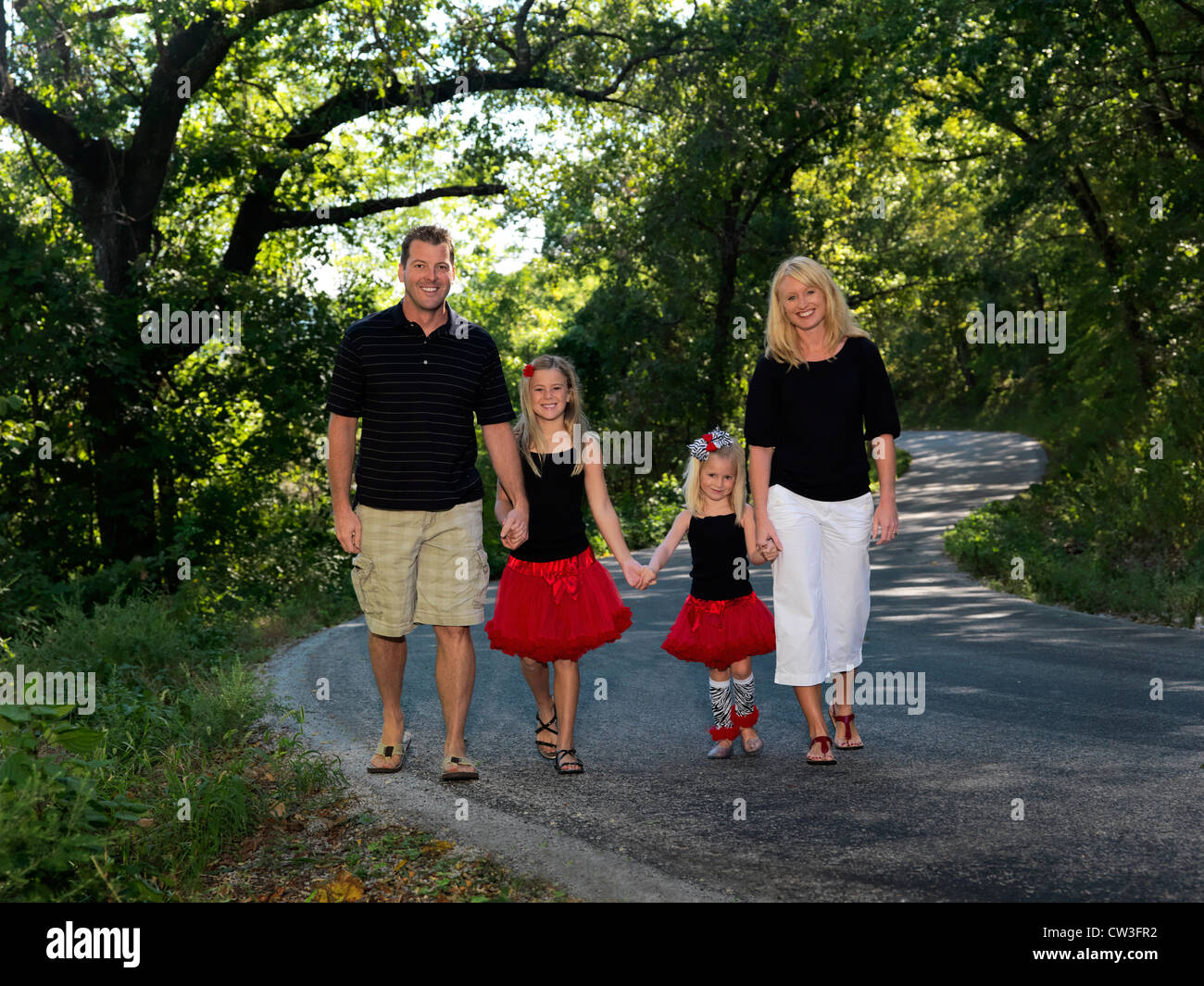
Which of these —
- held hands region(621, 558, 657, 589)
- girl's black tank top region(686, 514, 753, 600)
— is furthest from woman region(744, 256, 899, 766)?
held hands region(621, 558, 657, 589)

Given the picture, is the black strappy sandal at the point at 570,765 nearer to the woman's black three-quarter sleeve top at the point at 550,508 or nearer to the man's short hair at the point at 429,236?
the woman's black three-quarter sleeve top at the point at 550,508

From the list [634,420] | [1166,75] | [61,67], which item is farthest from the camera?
[634,420]

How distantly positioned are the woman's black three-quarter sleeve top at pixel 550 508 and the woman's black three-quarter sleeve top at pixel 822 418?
0.92 m

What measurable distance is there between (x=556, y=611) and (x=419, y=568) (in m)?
0.69

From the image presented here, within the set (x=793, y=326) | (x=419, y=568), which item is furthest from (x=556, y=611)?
(x=793, y=326)

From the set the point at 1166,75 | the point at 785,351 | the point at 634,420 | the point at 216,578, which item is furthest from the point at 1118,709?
the point at 634,420

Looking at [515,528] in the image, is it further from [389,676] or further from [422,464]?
[389,676]

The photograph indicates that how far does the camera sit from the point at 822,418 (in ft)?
17.7

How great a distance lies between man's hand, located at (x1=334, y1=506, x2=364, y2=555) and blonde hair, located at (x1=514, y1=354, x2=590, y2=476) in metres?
0.88

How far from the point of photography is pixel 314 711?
22.8 feet

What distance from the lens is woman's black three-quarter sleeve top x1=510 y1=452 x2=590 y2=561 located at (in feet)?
18.2

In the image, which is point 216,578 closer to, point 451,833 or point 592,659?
point 592,659

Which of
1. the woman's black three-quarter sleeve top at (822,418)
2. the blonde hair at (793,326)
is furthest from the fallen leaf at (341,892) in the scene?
the blonde hair at (793,326)

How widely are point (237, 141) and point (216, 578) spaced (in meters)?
7.22
